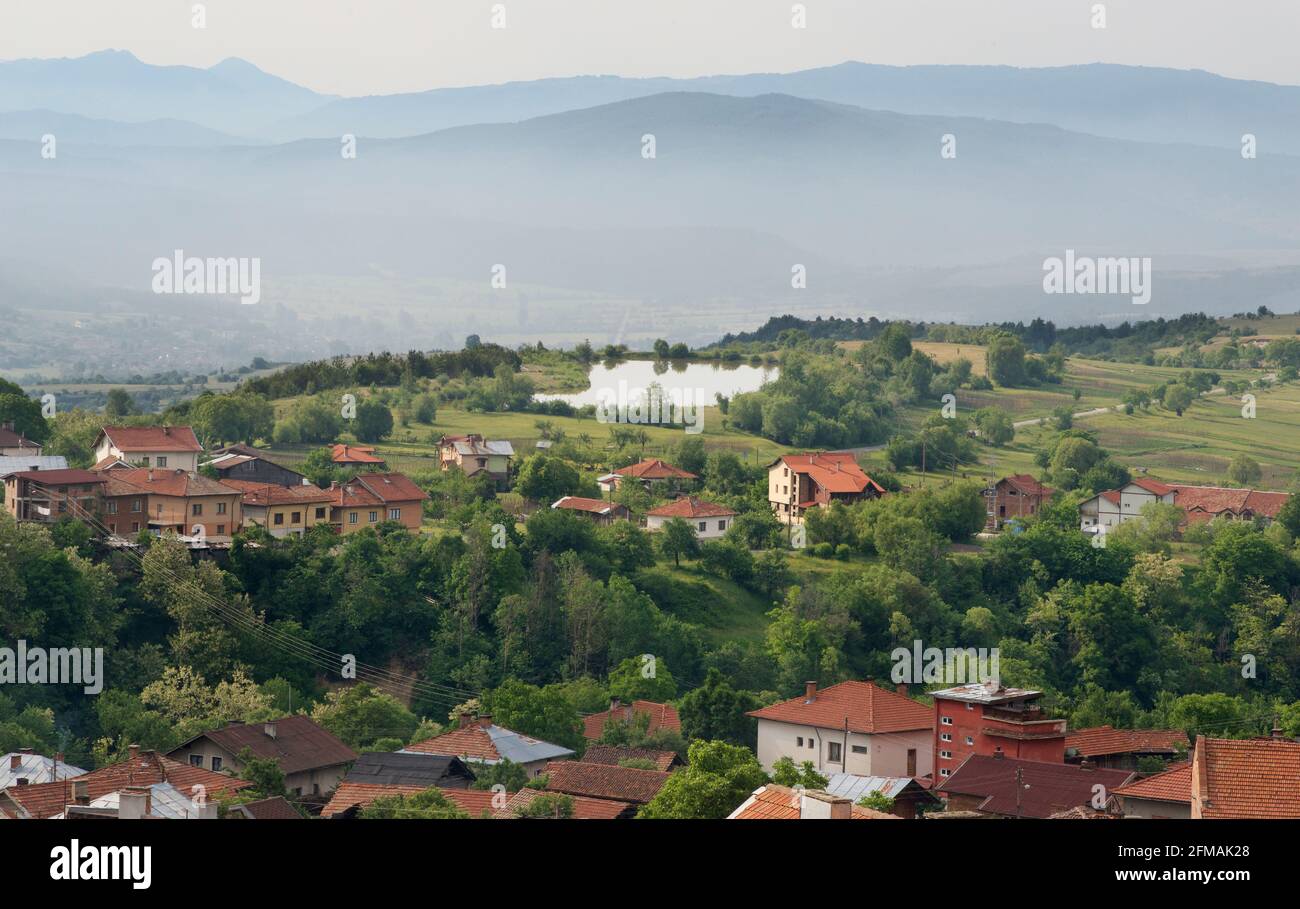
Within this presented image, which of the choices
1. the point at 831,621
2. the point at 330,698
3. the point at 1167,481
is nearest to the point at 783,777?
the point at 330,698

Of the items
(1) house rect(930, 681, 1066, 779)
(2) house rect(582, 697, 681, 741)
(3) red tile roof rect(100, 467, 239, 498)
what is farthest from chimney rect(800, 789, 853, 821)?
(3) red tile roof rect(100, 467, 239, 498)

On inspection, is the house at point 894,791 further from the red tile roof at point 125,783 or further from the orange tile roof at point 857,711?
the red tile roof at point 125,783

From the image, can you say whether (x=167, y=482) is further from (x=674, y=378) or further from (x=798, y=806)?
(x=674, y=378)

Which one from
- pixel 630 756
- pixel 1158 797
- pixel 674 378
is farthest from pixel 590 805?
pixel 674 378

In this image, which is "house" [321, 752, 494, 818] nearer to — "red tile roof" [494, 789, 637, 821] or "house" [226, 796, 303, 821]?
"red tile roof" [494, 789, 637, 821]
